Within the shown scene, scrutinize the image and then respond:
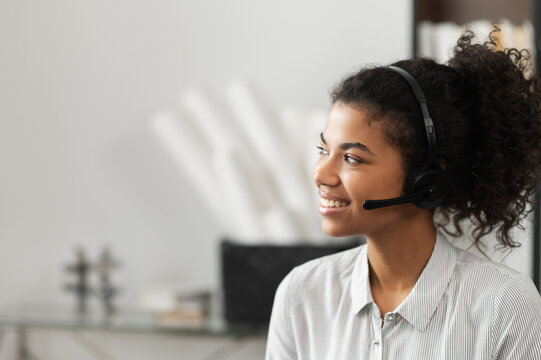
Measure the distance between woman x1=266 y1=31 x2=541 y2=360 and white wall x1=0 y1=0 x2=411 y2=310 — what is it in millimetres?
1166

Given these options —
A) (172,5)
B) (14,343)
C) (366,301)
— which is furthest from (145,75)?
(366,301)

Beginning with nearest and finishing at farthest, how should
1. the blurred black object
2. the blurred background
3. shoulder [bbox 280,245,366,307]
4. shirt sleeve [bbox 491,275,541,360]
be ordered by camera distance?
shirt sleeve [bbox 491,275,541,360]
shoulder [bbox 280,245,366,307]
the blurred black object
the blurred background

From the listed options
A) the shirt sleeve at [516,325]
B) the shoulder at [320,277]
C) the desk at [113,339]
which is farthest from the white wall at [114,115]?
the shirt sleeve at [516,325]

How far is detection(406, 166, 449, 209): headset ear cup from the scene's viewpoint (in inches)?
44.3

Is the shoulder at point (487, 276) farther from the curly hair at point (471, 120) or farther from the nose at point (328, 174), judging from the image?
the nose at point (328, 174)

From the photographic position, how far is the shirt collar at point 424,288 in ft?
3.78

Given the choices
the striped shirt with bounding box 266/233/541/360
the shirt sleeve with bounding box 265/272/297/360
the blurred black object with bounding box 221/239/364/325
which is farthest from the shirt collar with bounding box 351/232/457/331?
the blurred black object with bounding box 221/239/364/325

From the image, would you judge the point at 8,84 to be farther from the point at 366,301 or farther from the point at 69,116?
the point at 366,301

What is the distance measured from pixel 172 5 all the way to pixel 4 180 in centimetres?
78

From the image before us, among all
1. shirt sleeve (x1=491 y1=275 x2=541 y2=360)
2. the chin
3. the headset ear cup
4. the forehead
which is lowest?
shirt sleeve (x1=491 y1=275 x2=541 y2=360)

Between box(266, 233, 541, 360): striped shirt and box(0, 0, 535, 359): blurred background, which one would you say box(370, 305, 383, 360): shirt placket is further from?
box(0, 0, 535, 359): blurred background

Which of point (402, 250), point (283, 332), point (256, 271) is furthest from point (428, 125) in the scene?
point (256, 271)

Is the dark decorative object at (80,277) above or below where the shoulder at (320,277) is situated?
below

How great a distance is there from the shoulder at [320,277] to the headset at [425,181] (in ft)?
0.59
